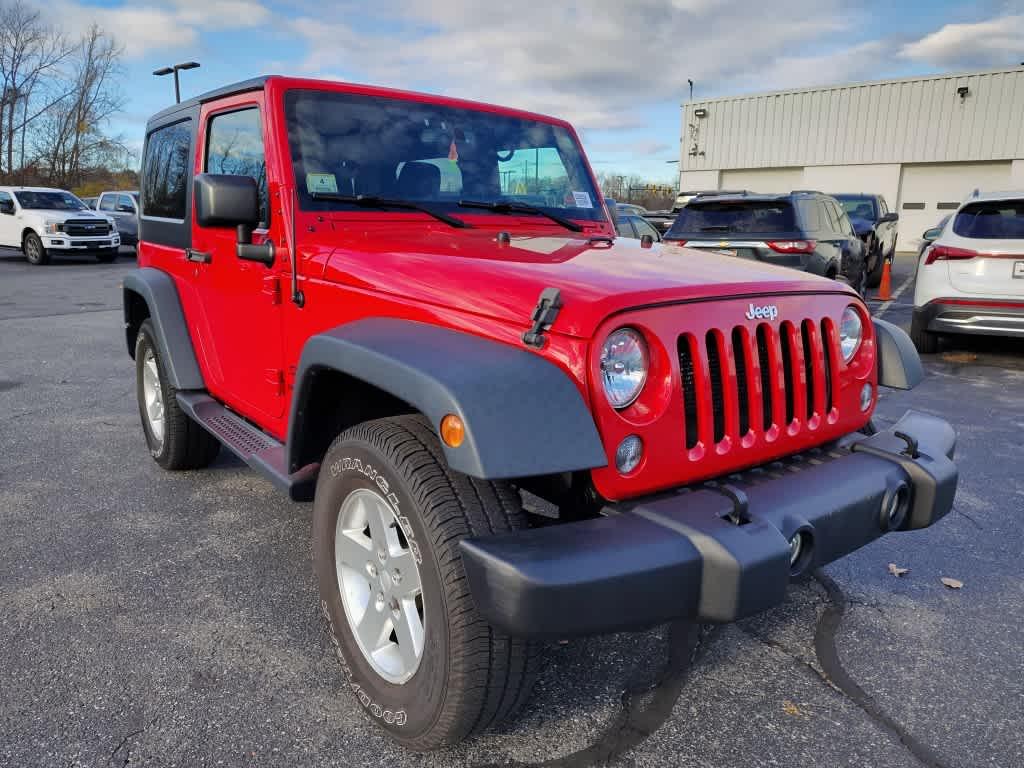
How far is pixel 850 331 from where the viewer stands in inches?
107

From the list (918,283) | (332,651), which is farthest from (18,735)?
(918,283)

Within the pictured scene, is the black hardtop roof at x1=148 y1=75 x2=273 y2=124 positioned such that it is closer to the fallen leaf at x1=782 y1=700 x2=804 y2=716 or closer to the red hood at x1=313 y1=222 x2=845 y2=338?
the red hood at x1=313 y1=222 x2=845 y2=338

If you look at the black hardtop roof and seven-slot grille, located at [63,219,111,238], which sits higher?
the black hardtop roof

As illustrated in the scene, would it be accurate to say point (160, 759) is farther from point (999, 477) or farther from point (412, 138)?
point (999, 477)

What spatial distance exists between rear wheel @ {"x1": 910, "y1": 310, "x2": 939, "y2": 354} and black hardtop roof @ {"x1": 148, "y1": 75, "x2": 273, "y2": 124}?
691 cm

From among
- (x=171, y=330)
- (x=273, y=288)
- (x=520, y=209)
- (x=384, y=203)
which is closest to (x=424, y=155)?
(x=384, y=203)

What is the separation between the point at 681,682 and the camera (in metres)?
2.62

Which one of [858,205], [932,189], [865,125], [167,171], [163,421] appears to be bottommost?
[163,421]

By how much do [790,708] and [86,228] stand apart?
68.1ft

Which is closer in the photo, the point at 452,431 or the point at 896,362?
the point at 452,431

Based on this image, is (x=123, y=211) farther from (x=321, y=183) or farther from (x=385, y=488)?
(x=385, y=488)

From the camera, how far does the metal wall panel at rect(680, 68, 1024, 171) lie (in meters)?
26.5

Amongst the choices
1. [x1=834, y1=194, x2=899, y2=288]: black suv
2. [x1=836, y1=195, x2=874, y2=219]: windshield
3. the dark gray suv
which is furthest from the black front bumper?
the dark gray suv

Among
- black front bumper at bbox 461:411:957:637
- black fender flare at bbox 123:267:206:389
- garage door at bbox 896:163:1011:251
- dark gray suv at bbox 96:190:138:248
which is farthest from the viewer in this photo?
garage door at bbox 896:163:1011:251
